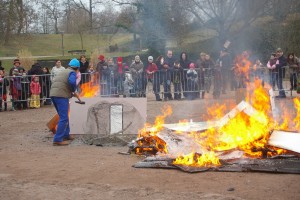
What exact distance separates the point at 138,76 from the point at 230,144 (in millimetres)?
9542

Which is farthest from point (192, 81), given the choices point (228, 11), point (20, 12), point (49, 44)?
point (49, 44)

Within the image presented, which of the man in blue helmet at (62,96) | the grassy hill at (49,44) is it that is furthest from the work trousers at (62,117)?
the grassy hill at (49,44)

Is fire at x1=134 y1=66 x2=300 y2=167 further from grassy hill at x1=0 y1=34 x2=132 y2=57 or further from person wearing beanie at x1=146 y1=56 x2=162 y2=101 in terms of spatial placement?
grassy hill at x1=0 y1=34 x2=132 y2=57

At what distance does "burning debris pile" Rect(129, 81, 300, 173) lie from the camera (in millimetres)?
6930

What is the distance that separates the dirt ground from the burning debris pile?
0.25 m

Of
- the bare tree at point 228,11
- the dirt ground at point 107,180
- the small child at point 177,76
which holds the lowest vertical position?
the dirt ground at point 107,180

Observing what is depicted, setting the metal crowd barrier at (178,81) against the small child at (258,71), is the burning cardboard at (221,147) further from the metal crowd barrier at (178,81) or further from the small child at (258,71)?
the small child at (258,71)

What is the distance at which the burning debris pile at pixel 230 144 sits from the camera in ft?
22.7

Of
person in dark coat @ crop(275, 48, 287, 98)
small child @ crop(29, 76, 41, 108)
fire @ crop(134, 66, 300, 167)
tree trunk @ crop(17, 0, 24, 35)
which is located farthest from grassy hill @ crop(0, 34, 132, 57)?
fire @ crop(134, 66, 300, 167)

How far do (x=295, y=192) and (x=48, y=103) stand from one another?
12476 mm

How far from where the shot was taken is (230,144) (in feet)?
25.1

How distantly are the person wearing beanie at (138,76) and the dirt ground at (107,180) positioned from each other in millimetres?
7809

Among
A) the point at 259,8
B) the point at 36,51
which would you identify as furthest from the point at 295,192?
the point at 36,51

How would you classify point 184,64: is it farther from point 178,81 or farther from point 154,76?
point 154,76
